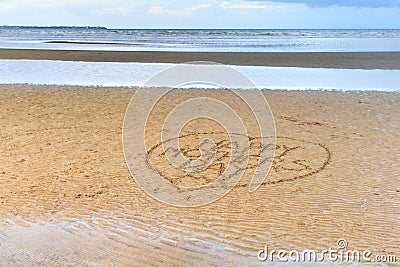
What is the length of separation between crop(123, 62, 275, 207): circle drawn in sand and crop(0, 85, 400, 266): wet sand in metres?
0.20

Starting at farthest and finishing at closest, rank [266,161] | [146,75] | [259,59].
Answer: [259,59] < [146,75] < [266,161]

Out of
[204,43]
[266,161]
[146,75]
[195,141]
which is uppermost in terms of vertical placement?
[204,43]

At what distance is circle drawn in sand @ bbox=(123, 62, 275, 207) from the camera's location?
6461 mm

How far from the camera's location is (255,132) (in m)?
9.30

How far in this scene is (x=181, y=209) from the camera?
572 cm

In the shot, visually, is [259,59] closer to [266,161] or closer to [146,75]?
[146,75]

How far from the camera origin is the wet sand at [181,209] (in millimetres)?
4715

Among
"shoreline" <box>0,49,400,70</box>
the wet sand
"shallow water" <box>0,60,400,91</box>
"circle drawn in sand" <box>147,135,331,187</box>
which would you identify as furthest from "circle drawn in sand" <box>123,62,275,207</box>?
"shoreline" <box>0,49,400,70</box>

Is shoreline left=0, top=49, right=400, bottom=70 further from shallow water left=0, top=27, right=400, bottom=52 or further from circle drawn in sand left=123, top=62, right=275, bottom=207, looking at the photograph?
circle drawn in sand left=123, top=62, right=275, bottom=207

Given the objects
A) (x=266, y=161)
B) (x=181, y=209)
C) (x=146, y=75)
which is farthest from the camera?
(x=146, y=75)

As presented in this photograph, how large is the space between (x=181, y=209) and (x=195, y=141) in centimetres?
303

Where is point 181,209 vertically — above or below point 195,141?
below

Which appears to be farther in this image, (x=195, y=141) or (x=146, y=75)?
(x=146, y=75)

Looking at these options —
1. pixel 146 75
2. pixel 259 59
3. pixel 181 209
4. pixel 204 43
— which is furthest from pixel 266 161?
pixel 204 43
